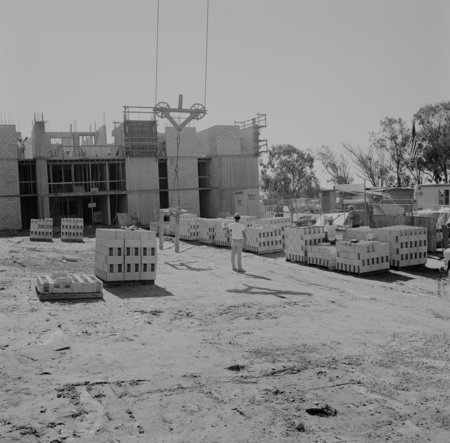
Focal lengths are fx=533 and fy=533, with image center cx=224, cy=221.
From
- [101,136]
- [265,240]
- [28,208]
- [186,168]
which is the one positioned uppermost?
[101,136]

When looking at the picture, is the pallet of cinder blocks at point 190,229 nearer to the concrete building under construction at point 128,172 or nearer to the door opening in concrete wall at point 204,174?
the concrete building under construction at point 128,172

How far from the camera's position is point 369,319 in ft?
32.0

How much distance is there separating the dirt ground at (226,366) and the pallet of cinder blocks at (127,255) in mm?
410

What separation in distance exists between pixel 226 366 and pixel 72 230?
2284 centimetres

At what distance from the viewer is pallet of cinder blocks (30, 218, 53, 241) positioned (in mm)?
28219

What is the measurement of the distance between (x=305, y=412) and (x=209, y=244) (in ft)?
62.4

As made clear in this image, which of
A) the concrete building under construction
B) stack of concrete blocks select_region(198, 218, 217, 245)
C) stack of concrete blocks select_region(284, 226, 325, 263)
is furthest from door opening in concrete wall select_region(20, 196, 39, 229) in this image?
stack of concrete blocks select_region(284, 226, 325, 263)

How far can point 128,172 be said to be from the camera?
37500mm

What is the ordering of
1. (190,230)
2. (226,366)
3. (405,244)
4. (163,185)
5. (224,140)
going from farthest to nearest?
(163,185) → (224,140) → (190,230) → (405,244) → (226,366)

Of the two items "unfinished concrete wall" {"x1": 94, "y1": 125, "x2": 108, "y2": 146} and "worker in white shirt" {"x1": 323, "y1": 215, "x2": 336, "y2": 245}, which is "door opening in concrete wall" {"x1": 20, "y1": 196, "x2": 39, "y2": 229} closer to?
"unfinished concrete wall" {"x1": 94, "y1": 125, "x2": 108, "y2": 146}

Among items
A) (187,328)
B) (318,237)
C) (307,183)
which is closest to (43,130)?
(318,237)

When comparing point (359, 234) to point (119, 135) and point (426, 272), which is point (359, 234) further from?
point (119, 135)

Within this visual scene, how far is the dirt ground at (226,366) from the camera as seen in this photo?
5211 mm

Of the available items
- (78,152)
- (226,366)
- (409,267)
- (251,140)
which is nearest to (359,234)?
(409,267)
